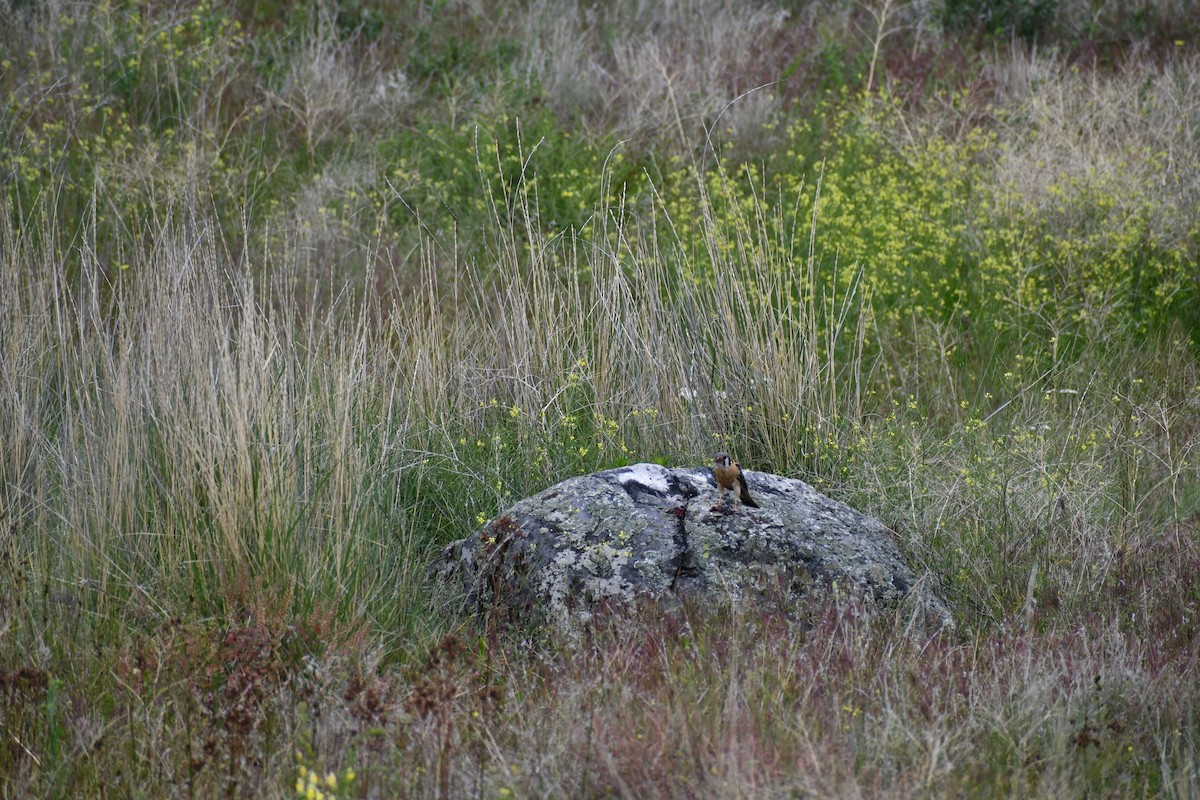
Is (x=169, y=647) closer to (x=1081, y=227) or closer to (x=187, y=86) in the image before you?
(x=1081, y=227)

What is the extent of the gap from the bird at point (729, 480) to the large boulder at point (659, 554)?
32 millimetres

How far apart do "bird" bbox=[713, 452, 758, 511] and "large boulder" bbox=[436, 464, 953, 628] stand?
0.10ft

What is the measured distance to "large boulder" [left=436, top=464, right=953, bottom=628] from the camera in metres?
3.13

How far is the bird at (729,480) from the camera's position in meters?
3.19

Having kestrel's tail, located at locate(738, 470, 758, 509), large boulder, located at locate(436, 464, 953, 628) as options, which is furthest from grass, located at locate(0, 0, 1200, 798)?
kestrel's tail, located at locate(738, 470, 758, 509)

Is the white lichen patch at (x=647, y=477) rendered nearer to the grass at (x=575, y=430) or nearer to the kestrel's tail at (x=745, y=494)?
the kestrel's tail at (x=745, y=494)

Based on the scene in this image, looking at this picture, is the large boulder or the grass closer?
the grass

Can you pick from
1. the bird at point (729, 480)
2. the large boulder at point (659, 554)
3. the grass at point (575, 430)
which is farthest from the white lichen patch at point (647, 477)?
the grass at point (575, 430)

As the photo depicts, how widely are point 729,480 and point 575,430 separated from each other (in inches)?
45.8

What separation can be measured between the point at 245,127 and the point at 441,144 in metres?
1.57

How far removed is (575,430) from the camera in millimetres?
4273

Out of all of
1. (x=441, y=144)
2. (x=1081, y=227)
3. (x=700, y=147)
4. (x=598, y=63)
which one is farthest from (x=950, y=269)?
(x=598, y=63)

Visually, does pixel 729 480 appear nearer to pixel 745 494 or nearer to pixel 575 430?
pixel 745 494

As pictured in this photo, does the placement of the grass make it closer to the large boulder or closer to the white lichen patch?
the large boulder
